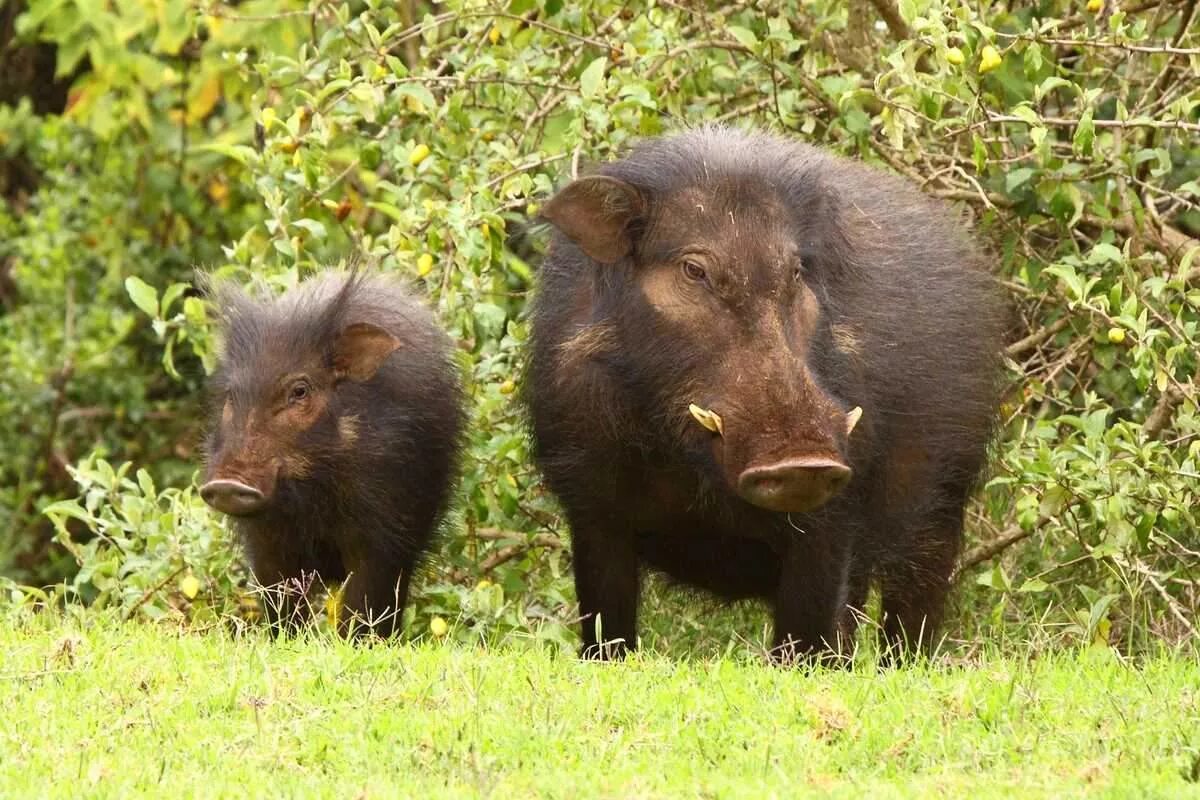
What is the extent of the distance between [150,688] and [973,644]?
3.08 metres

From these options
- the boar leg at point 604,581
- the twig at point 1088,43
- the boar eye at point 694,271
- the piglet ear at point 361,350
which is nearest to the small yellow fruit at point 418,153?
the piglet ear at point 361,350

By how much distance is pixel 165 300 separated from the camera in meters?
8.23

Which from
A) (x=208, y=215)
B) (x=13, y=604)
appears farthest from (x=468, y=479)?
(x=208, y=215)

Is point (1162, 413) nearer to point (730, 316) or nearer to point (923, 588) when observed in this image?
point (923, 588)

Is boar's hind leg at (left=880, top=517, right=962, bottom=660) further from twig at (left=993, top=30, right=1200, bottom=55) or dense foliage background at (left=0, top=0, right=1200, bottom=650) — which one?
twig at (left=993, top=30, right=1200, bottom=55)

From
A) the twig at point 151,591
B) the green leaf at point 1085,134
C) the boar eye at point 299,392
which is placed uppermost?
the green leaf at point 1085,134

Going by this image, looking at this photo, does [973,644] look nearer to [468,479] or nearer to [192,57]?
[468,479]

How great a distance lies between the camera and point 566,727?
4957mm

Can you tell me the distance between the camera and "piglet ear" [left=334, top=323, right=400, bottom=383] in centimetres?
770

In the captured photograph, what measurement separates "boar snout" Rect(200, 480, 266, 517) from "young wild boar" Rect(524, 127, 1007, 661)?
1.03 metres

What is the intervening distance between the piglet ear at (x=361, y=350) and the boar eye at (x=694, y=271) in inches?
64.9

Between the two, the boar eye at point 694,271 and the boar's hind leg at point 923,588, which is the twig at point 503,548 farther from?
the boar eye at point 694,271

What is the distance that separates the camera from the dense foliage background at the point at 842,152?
7.59m

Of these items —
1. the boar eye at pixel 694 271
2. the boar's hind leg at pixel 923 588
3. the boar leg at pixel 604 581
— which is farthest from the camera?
the boar's hind leg at pixel 923 588
